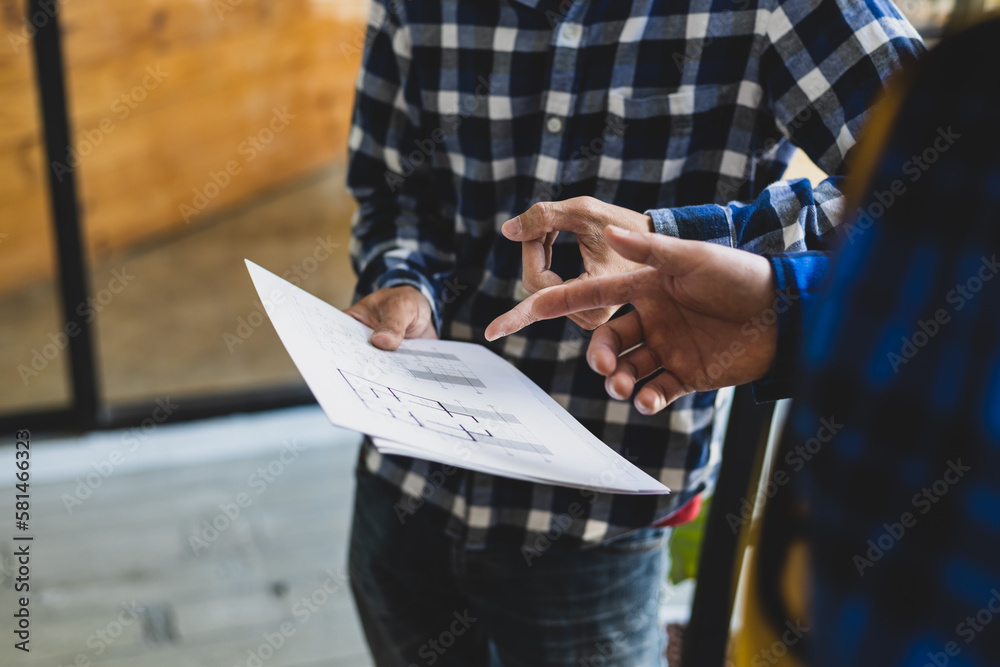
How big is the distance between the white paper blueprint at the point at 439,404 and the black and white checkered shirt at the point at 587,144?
0.48ft

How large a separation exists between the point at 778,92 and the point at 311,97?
1.90 meters

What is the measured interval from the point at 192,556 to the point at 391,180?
1333 mm

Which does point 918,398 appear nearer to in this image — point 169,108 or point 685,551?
point 685,551

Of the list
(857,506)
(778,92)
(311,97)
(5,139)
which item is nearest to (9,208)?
(5,139)

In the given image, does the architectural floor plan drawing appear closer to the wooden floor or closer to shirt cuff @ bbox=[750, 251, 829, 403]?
shirt cuff @ bbox=[750, 251, 829, 403]

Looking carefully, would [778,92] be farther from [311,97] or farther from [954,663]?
[311,97]

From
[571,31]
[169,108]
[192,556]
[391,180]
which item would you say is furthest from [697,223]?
[169,108]

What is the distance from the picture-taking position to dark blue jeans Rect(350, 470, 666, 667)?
32.4 inches

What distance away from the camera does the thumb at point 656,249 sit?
521mm

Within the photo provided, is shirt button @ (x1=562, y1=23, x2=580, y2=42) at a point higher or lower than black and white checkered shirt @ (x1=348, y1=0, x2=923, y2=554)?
higher

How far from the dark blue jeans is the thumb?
16.1 inches

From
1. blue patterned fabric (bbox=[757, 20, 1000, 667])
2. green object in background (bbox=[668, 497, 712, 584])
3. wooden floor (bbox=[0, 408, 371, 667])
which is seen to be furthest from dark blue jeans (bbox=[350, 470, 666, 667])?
wooden floor (bbox=[0, 408, 371, 667])

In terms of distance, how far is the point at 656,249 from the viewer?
0.52m

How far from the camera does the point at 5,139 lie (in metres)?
1.99
